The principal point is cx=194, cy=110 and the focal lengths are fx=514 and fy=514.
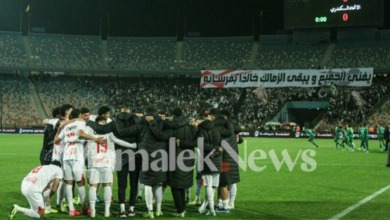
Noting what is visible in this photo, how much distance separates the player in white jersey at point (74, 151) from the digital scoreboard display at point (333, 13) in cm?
5290

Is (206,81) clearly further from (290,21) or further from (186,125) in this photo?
(186,125)

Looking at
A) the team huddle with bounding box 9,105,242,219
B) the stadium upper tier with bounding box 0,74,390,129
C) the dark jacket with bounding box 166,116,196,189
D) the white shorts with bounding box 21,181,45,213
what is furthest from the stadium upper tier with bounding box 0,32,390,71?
the white shorts with bounding box 21,181,45,213

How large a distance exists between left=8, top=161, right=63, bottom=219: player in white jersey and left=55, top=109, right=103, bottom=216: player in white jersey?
46cm

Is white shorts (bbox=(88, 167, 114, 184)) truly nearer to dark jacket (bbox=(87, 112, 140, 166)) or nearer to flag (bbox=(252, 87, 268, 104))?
dark jacket (bbox=(87, 112, 140, 166))

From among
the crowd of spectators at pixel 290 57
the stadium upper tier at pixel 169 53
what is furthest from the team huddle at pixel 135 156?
the crowd of spectators at pixel 290 57

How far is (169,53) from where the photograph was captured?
7212 centimetres

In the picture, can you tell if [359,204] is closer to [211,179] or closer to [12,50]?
[211,179]

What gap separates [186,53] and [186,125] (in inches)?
2420

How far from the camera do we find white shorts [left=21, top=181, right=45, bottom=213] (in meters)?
9.83

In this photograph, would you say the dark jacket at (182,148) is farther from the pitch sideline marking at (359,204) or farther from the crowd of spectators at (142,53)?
the crowd of spectators at (142,53)

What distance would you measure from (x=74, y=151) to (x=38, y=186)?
1.26 m

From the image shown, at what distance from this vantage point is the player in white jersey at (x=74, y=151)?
35.4 feet

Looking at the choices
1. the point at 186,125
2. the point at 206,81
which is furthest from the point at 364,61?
the point at 186,125

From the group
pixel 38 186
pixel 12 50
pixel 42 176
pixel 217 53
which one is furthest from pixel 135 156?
pixel 12 50
